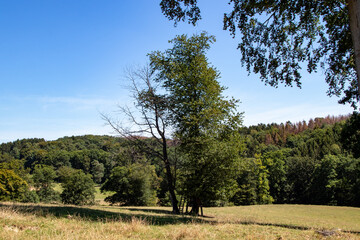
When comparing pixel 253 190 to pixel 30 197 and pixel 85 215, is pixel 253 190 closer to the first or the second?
pixel 30 197

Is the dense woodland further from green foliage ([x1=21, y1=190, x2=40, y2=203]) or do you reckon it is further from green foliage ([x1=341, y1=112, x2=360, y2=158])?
green foliage ([x1=341, y1=112, x2=360, y2=158])

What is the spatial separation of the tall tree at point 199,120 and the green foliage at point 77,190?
42.8m

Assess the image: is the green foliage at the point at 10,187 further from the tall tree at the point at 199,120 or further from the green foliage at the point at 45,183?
the tall tree at the point at 199,120

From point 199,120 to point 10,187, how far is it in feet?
151

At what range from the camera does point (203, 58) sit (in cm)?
1596

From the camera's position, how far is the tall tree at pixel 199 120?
1448 cm

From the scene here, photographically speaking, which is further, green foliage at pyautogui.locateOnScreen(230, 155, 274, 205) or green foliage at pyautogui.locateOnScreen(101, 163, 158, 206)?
green foliage at pyautogui.locateOnScreen(230, 155, 274, 205)

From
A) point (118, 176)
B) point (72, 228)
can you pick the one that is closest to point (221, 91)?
point (72, 228)

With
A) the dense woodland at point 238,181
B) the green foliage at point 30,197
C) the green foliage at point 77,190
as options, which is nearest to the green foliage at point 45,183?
the dense woodland at point 238,181

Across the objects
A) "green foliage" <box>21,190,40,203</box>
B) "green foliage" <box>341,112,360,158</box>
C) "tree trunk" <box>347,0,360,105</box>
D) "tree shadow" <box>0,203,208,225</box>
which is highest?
"tree trunk" <box>347,0,360,105</box>

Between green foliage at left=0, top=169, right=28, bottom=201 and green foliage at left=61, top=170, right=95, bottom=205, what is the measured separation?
8075 mm

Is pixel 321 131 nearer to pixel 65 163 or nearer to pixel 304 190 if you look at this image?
pixel 304 190

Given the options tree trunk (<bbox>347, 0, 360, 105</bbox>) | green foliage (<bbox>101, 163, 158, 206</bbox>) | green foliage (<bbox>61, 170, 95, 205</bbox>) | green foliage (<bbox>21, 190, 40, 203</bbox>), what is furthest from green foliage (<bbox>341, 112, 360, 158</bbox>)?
green foliage (<bbox>21, 190, 40, 203</bbox>)

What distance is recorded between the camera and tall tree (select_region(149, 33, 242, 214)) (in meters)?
14.5
